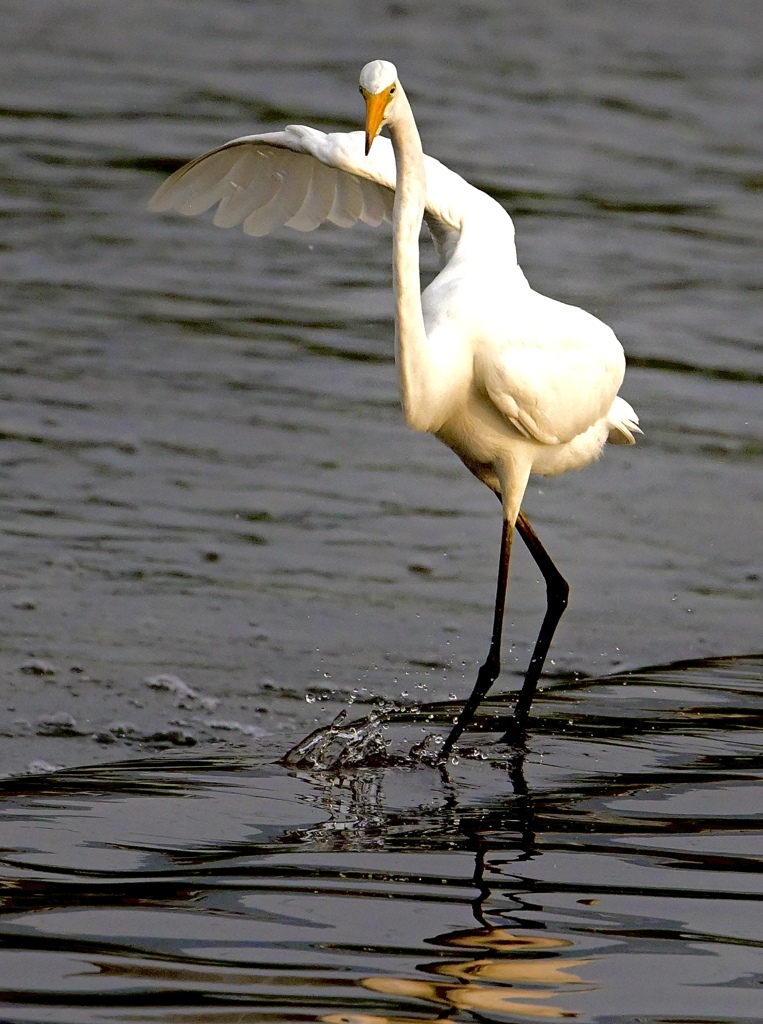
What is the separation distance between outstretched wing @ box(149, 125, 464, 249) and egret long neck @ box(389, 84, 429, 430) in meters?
1.10

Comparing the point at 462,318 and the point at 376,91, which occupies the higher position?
the point at 376,91

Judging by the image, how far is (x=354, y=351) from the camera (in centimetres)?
983

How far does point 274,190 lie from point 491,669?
2085 millimetres

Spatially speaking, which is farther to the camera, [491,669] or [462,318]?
[491,669]

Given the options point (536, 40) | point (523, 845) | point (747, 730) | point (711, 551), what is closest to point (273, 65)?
point (536, 40)

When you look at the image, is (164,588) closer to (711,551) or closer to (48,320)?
(711,551)

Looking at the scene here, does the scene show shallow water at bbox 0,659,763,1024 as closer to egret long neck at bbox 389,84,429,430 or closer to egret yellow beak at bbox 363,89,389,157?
egret long neck at bbox 389,84,429,430

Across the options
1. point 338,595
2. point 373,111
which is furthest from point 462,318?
point 338,595

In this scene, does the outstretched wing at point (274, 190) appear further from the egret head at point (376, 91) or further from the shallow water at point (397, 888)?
the shallow water at point (397, 888)

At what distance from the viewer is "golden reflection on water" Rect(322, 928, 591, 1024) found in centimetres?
371

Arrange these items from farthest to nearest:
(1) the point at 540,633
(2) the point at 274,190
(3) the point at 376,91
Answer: (2) the point at 274,190 < (1) the point at 540,633 < (3) the point at 376,91

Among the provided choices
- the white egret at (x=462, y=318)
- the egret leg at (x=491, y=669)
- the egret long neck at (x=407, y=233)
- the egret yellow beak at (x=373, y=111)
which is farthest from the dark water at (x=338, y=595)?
the egret yellow beak at (x=373, y=111)

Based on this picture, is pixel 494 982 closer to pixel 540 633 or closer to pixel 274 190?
pixel 540 633

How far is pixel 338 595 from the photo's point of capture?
7078 mm
